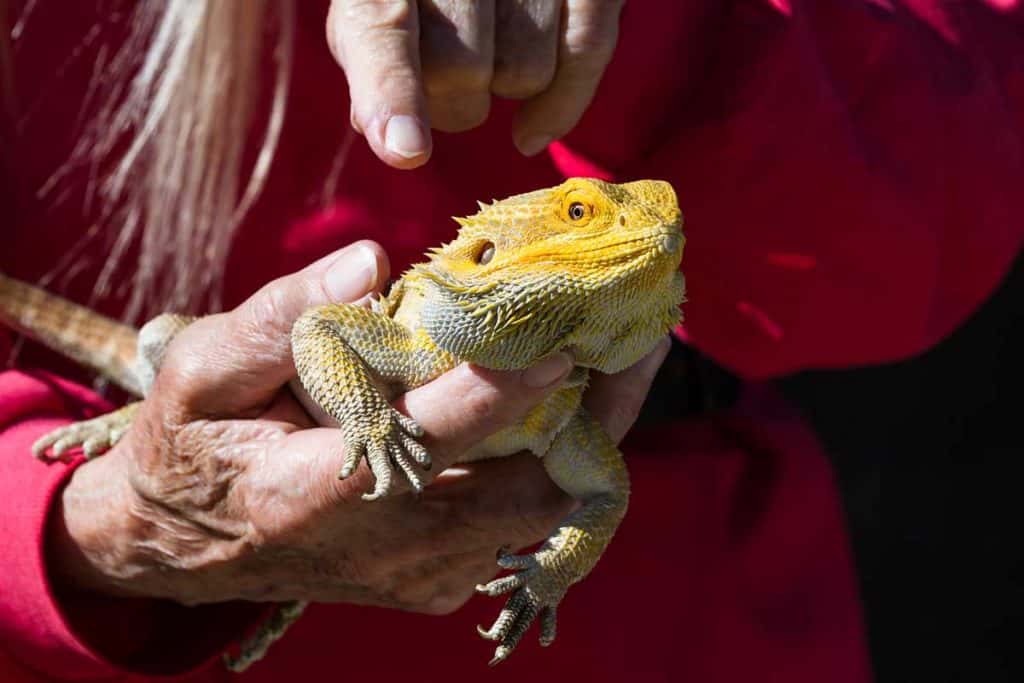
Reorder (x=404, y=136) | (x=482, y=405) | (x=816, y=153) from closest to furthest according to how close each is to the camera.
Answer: (x=404, y=136)
(x=482, y=405)
(x=816, y=153)

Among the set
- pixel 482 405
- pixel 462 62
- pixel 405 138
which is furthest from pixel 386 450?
pixel 462 62

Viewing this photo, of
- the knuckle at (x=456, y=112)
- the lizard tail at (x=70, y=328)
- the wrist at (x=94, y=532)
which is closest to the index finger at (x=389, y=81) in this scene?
the knuckle at (x=456, y=112)

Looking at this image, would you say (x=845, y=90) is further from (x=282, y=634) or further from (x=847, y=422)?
(x=847, y=422)

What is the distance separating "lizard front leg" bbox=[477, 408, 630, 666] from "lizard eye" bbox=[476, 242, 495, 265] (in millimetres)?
309

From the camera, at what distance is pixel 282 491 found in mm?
1833

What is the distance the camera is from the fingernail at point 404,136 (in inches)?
60.2

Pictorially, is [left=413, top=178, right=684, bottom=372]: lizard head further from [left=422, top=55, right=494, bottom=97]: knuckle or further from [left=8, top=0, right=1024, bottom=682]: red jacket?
[left=8, top=0, right=1024, bottom=682]: red jacket

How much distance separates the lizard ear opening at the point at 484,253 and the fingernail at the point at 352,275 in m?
0.16

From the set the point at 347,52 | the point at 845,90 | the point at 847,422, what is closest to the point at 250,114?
the point at 347,52

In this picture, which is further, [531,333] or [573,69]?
[573,69]

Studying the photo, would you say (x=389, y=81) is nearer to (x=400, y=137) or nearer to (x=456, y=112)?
(x=400, y=137)

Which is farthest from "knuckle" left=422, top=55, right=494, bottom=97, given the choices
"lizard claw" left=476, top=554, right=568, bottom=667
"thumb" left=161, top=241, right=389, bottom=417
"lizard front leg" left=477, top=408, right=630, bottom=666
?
"lizard claw" left=476, top=554, right=568, bottom=667

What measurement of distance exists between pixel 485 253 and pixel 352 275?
212 mm

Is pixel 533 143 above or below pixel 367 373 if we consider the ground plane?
above
